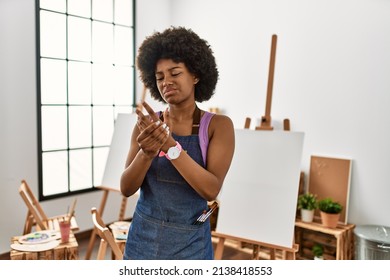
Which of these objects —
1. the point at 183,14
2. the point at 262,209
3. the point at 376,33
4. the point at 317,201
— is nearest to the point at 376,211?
the point at 317,201

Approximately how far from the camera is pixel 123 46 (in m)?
2.89

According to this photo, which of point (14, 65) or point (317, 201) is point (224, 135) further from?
point (14, 65)

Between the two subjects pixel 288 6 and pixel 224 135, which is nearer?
pixel 224 135

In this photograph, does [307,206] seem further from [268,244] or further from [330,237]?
[268,244]

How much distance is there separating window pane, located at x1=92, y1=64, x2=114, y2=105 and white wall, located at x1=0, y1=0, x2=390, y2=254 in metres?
0.40

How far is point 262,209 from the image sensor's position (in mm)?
1700

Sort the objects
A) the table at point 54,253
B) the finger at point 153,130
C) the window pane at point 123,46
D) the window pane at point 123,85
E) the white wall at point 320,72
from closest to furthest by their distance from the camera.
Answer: the finger at point 153,130
the table at point 54,253
the white wall at point 320,72
the window pane at point 123,46
the window pane at point 123,85

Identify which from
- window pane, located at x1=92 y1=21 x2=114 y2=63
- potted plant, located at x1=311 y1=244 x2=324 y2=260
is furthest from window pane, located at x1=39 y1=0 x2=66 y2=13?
potted plant, located at x1=311 y1=244 x2=324 y2=260

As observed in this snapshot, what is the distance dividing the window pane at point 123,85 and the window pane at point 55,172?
63 cm

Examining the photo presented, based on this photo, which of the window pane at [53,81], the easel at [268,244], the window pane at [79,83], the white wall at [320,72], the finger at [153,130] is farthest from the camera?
the window pane at [79,83]

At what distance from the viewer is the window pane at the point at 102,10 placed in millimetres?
2572

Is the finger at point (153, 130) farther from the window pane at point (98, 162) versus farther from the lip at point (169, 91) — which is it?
the window pane at point (98, 162)

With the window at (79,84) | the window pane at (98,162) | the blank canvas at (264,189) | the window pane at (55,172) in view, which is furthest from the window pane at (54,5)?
the blank canvas at (264,189)
